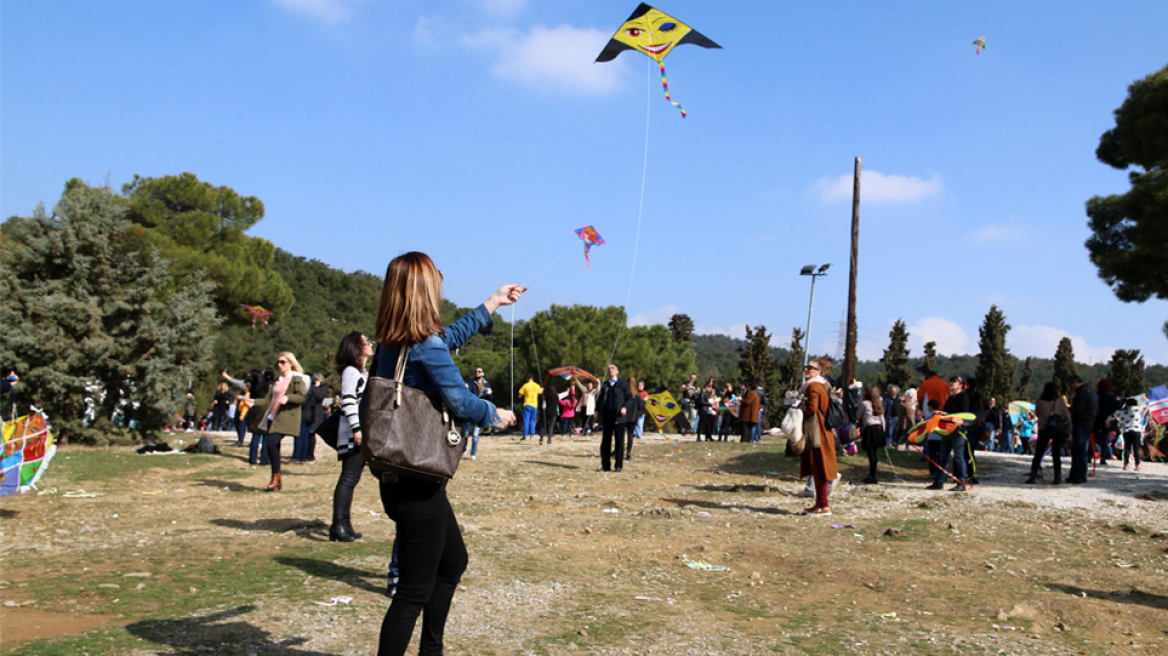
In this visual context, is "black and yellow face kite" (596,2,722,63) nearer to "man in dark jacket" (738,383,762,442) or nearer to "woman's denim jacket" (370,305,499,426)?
"woman's denim jacket" (370,305,499,426)

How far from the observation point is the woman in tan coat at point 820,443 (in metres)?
8.39

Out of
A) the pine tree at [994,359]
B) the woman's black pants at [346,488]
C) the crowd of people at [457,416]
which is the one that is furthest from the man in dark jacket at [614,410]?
the pine tree at [994,359]

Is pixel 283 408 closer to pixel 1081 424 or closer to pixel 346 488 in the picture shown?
pixel 346 488

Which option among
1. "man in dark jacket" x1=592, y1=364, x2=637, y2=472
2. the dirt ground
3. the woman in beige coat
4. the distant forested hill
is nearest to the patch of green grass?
the dirt ground

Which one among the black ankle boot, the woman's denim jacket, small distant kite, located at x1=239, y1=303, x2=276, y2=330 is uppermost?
small distant kite, located at x1=239, y1=303, x2=276, y2=330

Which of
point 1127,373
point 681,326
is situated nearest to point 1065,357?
point 1127,373

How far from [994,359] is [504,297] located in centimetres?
5792

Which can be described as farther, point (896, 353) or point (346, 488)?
point (896, 353)

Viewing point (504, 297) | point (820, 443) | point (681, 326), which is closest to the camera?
point (504, 297)

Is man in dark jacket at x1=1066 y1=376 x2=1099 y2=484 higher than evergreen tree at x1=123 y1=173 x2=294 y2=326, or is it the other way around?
evergreen tree at x1=123 y1=173 x2=294 y2=326

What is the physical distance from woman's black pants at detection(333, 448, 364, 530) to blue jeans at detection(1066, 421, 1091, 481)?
10.3 meters

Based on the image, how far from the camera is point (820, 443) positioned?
837 cm

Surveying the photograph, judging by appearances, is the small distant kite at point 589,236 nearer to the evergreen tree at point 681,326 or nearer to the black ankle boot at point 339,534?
the black ankle boot at point 339,534

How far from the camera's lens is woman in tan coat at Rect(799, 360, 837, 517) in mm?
8391
